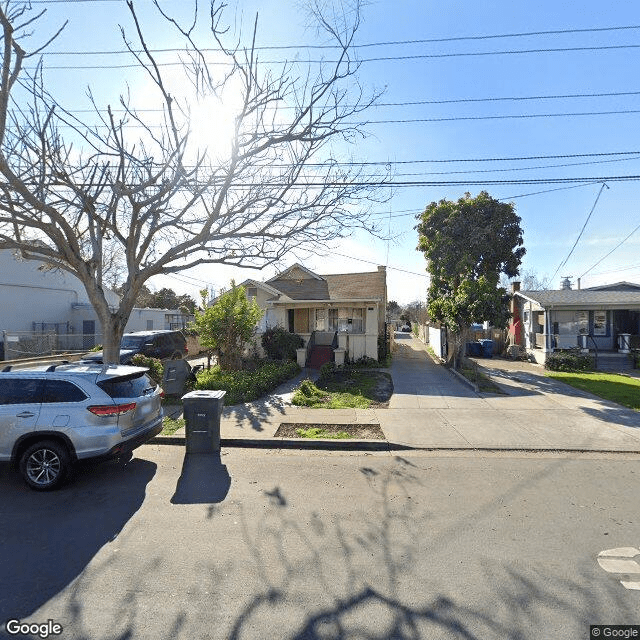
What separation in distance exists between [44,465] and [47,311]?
29118mm

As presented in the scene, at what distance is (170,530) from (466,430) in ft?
18.5

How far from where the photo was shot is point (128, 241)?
948 cm

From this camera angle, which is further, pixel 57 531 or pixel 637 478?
pixel 637 478

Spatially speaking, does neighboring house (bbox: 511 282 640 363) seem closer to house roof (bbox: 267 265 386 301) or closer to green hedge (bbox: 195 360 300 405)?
house roof (bbox: 267 265 386 301)

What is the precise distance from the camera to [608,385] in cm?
1261

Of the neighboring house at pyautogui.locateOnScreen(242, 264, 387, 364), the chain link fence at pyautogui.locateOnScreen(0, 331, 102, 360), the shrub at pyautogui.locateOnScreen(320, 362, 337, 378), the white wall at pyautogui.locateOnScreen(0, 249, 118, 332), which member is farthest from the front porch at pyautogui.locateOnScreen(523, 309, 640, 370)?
the white wall at pyautogui.locateOnScreen(0, 249, 118, 332)

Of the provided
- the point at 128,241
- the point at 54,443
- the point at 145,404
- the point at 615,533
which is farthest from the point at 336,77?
the point at 615,533

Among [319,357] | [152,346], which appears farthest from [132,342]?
[319,357]

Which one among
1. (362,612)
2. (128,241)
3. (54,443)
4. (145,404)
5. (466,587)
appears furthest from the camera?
(128,241)

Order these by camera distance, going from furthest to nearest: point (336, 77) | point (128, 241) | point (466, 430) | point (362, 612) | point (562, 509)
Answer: point (128, 241)
point (336, 77)
point (466, 430)
point (562, 509)
point (362, 612)

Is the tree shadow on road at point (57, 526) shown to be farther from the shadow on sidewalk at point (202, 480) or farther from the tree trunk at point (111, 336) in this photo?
the tree trunk at point (111, 336)

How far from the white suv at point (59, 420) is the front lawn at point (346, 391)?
194 inches

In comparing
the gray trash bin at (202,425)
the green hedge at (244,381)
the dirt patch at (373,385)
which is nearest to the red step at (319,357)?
the dirt patch at (373,385)

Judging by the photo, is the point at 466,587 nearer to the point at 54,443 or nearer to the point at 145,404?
the point at 145,404
